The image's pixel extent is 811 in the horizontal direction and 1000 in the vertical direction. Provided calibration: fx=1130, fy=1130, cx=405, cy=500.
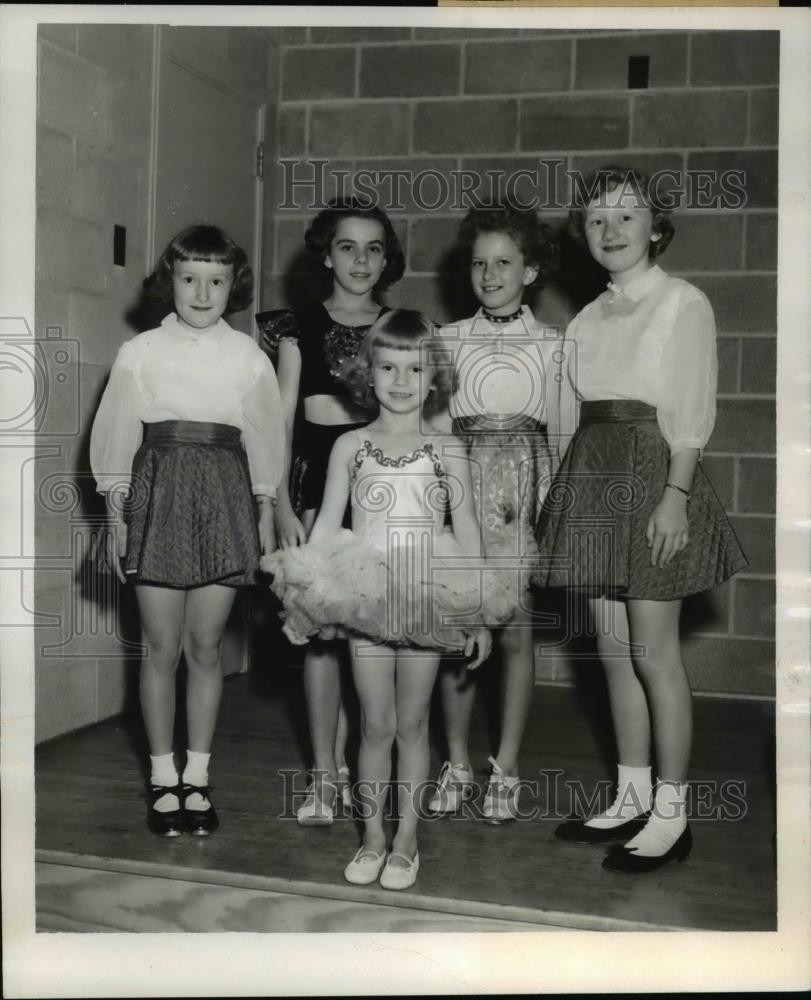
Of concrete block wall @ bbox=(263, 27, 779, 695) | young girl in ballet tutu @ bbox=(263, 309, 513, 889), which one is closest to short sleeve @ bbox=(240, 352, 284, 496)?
young girl in ballet tutu @ bbox=(263, 309, 513, 889)

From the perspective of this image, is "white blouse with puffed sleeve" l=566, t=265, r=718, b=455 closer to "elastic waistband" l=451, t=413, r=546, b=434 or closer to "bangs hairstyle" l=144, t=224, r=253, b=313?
"elastic waistband" l=451, t=413, r=546, b=434

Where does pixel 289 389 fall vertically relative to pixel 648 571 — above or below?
above

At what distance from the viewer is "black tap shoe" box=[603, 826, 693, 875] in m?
2.09

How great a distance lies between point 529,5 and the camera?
6.51ft

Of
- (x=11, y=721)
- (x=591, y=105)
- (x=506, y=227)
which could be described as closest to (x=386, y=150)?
(x=591, y=105)

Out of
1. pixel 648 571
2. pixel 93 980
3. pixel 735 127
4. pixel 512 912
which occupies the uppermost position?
pixel 735 127

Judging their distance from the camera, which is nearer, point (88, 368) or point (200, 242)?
point (200, 242)

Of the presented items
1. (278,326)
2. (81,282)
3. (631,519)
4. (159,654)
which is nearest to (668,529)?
(631,519)

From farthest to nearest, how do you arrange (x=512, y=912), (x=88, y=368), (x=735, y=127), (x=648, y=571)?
(x=735, y=127) < (x=88, y=368) < (x=648, y=571) < (x=512, y=912)

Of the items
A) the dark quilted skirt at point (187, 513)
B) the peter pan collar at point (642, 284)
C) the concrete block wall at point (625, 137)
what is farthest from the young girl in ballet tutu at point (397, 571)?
the concrete block wall at point (625, 137)

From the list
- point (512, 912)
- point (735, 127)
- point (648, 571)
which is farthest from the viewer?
point (735, 127)

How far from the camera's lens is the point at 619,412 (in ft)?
6.93

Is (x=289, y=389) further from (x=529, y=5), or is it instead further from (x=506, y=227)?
(x=529, y=5)

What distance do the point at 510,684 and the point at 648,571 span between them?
0.42 meters
